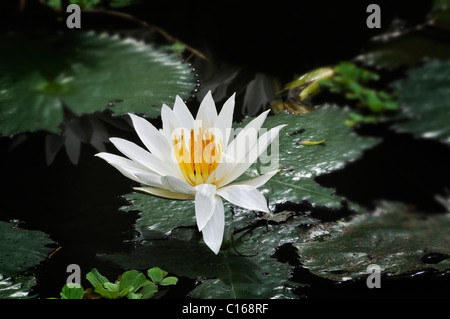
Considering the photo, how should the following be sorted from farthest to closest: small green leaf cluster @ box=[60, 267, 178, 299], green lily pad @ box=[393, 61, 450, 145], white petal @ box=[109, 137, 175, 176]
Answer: green lily pad @ box=[393, 61, 450, 145] → white petal @ box=[109, 137, 175, 176] → small green leaf cluster @ box=[60, 267, 178, 299]

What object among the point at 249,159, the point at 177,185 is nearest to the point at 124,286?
the point at 177,185

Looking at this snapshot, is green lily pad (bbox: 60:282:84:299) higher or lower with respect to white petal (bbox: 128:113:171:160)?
lower

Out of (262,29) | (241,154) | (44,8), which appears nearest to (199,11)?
(262,29)

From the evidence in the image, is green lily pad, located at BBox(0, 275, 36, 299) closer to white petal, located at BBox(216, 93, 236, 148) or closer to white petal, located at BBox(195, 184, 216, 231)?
white petal, located at BBox(195, 184, 216, 231)

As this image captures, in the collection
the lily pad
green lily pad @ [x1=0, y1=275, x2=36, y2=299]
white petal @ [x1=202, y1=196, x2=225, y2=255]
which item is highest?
white petal @ [x1=202, y1=196, x2=225, y2=255]

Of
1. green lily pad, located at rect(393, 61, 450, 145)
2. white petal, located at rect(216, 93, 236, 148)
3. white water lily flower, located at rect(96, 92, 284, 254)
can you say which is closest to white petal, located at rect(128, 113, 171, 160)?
white water lily flower, located at rect(96, 92, 284, 254)

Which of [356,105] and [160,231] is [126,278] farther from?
[356,105]
